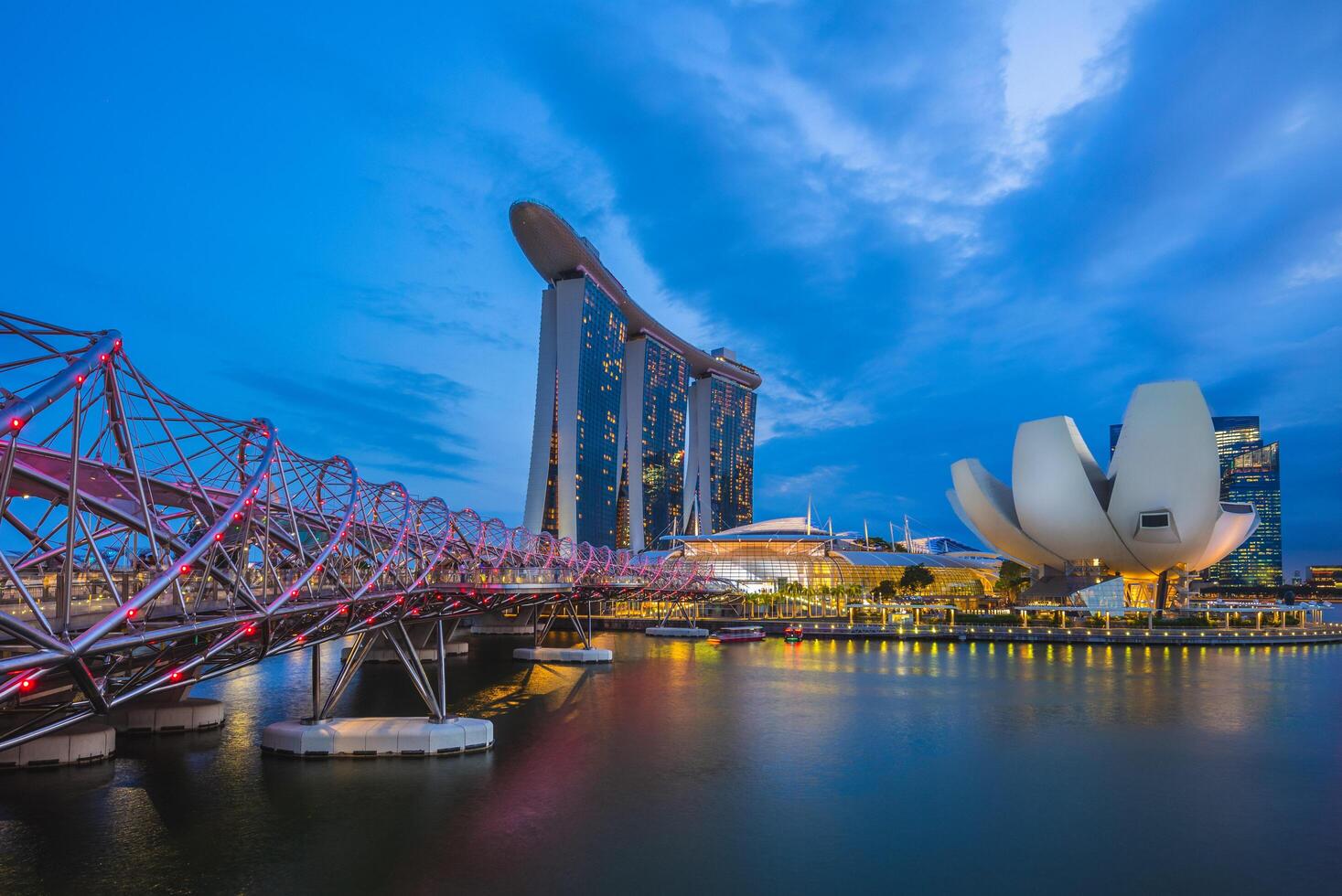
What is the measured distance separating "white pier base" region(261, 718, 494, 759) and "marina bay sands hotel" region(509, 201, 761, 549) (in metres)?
72.6

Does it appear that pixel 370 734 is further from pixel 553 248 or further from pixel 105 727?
pixel 553 248

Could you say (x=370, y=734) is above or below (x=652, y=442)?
below

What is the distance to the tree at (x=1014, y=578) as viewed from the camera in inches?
2880

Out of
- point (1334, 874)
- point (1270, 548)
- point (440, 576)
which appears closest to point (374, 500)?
point (440, 576)

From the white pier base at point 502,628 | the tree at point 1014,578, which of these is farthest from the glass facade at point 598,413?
the tree at point 1014,578

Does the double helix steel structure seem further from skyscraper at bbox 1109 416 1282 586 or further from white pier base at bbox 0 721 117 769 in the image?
skyscraper at bbox 1109 416 1282 586

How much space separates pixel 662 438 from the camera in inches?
5128

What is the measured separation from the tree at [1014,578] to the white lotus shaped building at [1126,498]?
4.17m

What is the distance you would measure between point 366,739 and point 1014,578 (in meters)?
63.6

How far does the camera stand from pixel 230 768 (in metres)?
20.1

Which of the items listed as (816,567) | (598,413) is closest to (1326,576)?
(816,567)

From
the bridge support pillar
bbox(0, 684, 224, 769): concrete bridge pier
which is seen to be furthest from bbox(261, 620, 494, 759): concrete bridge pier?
the bridge support pillar

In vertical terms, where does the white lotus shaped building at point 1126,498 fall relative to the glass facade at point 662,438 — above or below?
below

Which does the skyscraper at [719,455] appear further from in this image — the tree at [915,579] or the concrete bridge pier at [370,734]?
the concrete bridge pier at [370,734]
